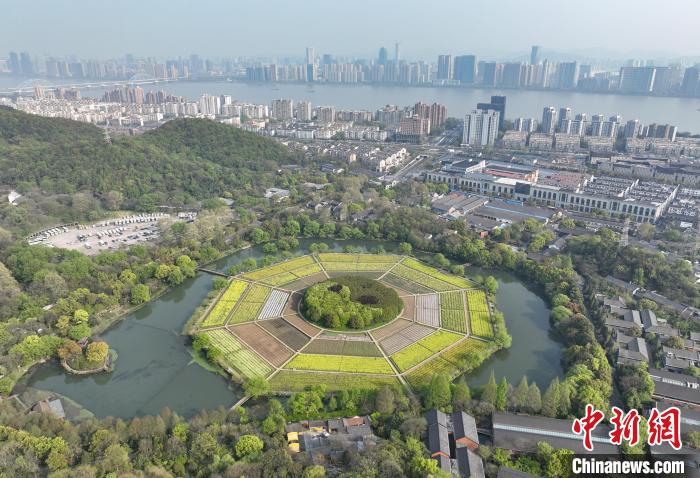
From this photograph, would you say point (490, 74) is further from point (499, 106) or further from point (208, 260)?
point (208, 260)

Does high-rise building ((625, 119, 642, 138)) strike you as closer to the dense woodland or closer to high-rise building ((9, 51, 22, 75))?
the dense woodland

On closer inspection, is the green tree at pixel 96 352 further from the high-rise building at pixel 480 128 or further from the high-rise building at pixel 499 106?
the high-rise building at pixel 499 106

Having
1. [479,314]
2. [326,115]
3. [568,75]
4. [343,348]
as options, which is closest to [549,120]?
[326,115]

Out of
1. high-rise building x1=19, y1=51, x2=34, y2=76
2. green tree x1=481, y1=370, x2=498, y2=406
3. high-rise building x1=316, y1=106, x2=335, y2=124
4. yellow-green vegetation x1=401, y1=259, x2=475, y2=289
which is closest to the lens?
green tree x1=481, y1=370, x2=498, y2=406

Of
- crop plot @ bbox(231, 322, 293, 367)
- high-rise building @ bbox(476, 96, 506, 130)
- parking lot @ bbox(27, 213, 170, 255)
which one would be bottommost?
crop plot @ bbox(231, 322, 293, 367)

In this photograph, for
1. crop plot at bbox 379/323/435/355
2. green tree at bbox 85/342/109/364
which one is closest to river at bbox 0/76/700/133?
crop plot at bbox 379/323/435/355

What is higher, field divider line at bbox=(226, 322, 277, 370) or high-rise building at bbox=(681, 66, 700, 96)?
high-rise building at bbox=(681, 66, 700, 96)
